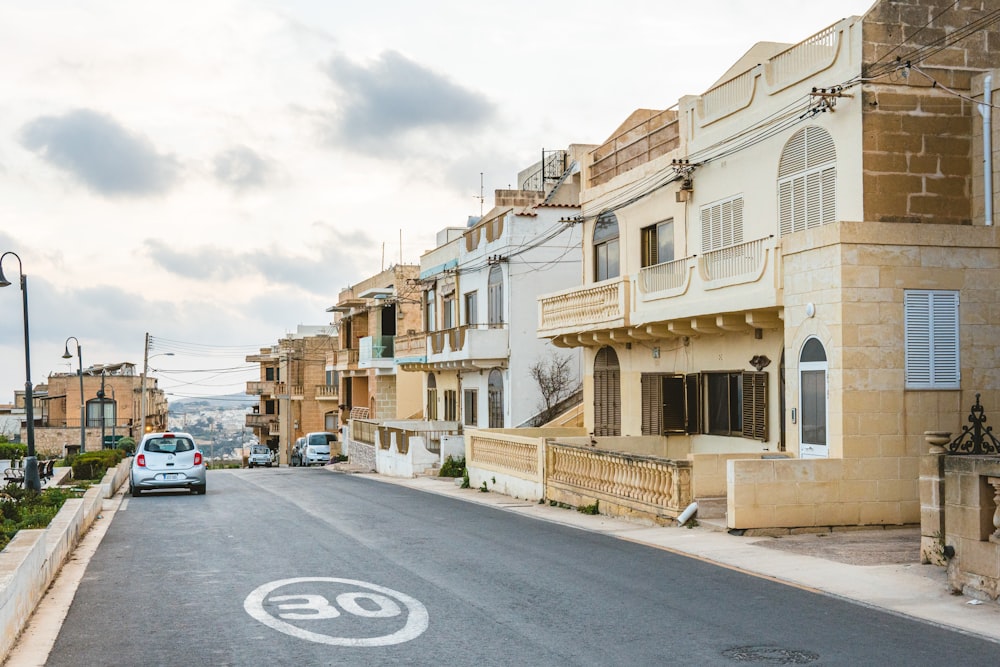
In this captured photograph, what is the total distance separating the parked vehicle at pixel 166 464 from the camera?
26.6 m

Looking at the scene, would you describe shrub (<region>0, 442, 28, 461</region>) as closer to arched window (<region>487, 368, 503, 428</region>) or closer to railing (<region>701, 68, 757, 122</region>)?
arched window (<region>487, 368, 503, 428</region>)

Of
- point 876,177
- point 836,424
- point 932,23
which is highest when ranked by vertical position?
point 932,23

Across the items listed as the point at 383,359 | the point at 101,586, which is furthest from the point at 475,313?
the point at 101,586

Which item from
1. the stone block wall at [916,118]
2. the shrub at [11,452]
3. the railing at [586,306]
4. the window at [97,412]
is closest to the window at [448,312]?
the railing at [586,306]

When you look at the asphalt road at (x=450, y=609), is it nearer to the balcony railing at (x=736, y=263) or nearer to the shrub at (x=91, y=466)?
the balcony railing at (x=736, y=263)

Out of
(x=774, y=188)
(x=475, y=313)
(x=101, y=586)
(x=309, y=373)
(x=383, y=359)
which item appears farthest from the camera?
(x=309, y=373)

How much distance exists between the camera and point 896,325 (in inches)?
656

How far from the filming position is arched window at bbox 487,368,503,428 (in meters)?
37.0

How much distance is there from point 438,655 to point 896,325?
10.9 metres

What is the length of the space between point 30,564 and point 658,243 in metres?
18.1

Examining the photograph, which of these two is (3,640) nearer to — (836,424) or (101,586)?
(101,586)

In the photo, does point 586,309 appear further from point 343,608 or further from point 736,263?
point 343,608

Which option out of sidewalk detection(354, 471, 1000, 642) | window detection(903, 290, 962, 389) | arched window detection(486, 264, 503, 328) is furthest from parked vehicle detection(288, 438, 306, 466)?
window detection(903, 290, 962, 389)

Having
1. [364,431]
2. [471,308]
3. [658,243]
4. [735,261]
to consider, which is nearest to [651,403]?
[658,243]
